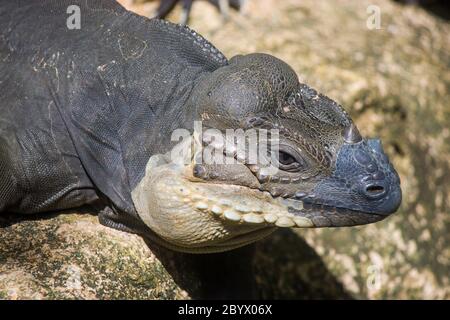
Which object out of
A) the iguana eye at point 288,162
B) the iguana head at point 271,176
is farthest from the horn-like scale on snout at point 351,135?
the iguana eye at point 288,162

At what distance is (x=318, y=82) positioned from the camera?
7.72 meters

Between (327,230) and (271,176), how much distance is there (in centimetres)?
290

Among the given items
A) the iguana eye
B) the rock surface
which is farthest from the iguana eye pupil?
the rock surface

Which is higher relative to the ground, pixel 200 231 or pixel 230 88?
pixel 230 88

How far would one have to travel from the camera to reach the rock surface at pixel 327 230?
16.9 feet

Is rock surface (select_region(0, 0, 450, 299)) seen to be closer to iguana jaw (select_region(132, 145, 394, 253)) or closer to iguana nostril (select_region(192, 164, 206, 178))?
iguana jaw (select_region(132, 145, 394, 253))

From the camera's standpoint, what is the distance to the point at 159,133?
4.94 metres

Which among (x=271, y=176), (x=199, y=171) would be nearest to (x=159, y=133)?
(x=199, y=171)

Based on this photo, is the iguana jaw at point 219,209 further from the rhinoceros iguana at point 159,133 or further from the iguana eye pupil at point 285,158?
the iguana eye pupil at point 285,158

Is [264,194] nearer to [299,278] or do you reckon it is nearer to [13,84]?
[13,84]

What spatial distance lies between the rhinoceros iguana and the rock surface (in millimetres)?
350

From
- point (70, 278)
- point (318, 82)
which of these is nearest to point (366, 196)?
point (70, 278)

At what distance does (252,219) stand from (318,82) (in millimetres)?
3402

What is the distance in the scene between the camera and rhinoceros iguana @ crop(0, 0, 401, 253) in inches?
183
